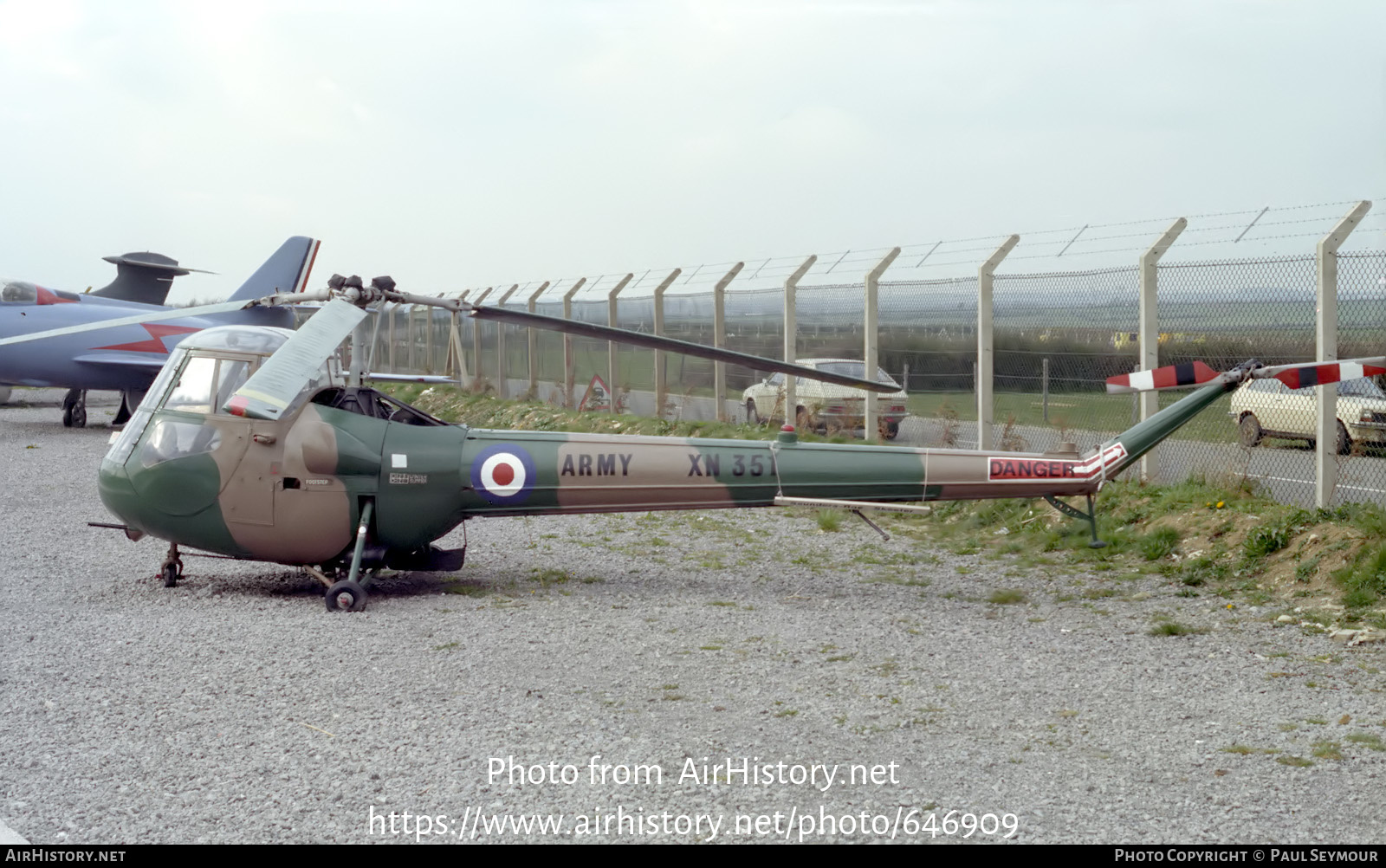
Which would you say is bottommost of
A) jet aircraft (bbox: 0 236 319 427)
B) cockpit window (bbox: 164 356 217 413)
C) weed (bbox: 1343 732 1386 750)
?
weed (bbox: 1343 732 1386 750)

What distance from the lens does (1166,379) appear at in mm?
6754

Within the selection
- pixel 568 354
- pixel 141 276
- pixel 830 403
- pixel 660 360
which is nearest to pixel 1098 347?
pixel 830 403

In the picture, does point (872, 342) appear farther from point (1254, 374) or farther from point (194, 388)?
point (194, 388)

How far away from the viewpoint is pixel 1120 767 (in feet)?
14.3

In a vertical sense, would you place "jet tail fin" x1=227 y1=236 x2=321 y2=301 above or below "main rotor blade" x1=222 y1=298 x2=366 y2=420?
above

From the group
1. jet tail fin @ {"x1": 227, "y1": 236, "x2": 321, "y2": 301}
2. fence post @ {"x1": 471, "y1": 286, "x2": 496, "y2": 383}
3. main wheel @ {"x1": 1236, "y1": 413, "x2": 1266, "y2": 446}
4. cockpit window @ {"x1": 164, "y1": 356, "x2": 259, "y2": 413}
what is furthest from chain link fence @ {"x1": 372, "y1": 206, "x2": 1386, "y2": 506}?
jet tail fin @ {"x1": 227, "y1": 236, "x2": 321, "y2": 301}

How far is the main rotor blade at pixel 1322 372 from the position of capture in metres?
6.55

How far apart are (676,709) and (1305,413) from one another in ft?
20.9

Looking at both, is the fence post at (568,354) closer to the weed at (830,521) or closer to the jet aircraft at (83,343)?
the jet aircraft at (83,343)

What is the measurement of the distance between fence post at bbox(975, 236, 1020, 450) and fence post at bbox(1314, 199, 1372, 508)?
3408 millimetres

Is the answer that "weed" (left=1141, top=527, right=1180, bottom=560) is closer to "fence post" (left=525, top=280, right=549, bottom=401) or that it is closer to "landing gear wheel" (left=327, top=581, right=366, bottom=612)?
"landing gear wheel" (left=327, top=581, right=366, bottom=612)

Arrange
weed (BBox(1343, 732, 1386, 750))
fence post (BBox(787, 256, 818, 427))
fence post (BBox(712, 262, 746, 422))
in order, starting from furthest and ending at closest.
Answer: fence post (BBox(712, 262, 746, 422))
fence post (BBox(787, 256, 818, 427))
weed (BBox(1343, 732, 1386, 750))

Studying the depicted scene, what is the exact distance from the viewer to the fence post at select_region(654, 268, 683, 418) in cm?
1803

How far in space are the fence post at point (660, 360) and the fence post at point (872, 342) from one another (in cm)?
509
